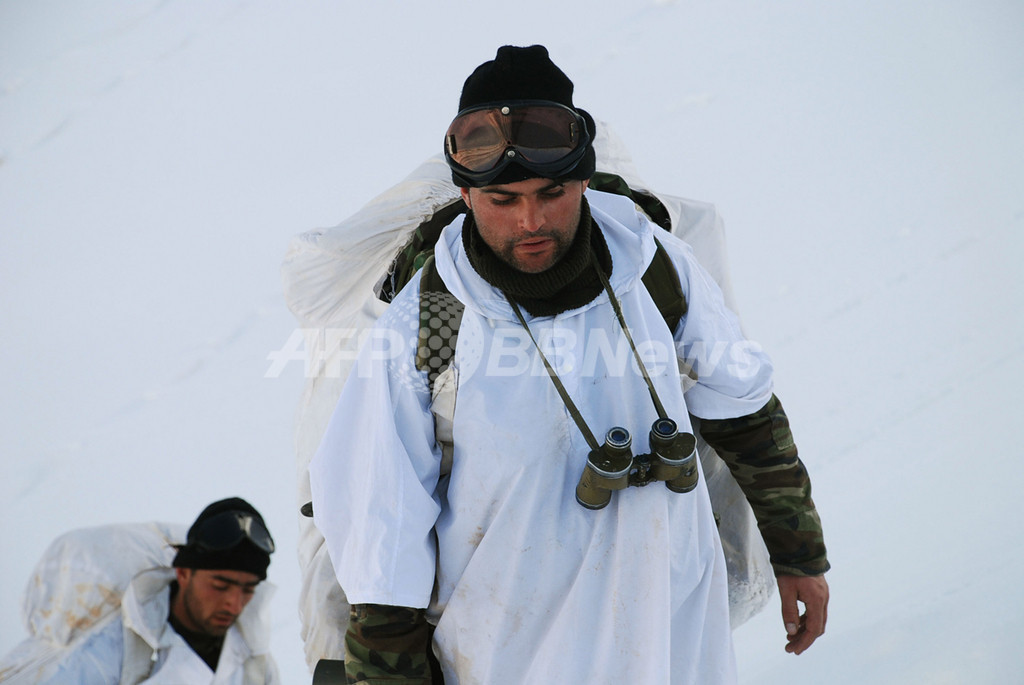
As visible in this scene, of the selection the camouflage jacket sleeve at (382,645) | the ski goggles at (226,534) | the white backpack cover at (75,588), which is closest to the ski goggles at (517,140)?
the camouflage jacket sleeve at (382,645)

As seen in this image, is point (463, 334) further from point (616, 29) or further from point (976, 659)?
point (616, 29)

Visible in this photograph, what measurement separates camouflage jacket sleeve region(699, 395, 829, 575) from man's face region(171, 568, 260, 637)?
5.08 feet

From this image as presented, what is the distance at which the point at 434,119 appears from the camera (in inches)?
132

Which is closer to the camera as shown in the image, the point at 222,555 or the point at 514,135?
the point at 514,135

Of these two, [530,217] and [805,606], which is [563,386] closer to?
[530,217]

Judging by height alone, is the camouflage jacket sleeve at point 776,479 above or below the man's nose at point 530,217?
below

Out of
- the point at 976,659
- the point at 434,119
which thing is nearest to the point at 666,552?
the point at 976,659

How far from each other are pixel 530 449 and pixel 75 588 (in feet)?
5.65

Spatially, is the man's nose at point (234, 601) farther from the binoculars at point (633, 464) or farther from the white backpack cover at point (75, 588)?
the binoculars at point (633, 464)

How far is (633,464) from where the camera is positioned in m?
1.19

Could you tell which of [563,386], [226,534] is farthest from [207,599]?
[563,386]

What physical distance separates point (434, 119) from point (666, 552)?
248 centimetres

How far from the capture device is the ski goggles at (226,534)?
2389 mm

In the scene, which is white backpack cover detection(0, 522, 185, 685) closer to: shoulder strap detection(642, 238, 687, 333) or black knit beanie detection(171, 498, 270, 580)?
black knit beanie detection(171, 498, 270, 580)
